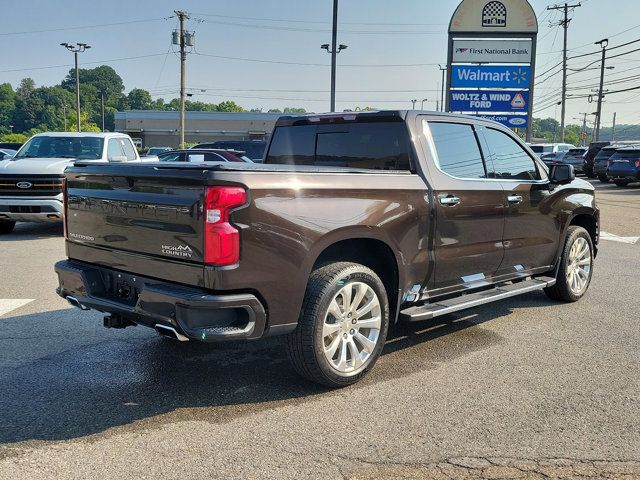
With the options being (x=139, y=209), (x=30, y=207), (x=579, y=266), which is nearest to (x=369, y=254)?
(x=139, y=209)

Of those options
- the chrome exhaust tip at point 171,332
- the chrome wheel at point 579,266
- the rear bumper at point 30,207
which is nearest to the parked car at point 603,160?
the chrome wheel at point 579,266

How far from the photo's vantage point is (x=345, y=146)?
5129mm

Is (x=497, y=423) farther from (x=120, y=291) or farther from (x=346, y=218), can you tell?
(x=120, y=291)

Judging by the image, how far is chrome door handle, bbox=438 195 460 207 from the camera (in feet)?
15.5

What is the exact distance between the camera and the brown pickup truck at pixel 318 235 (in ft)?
11.6

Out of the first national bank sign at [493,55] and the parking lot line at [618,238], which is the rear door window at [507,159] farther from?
the first national bank sign at [493,55]

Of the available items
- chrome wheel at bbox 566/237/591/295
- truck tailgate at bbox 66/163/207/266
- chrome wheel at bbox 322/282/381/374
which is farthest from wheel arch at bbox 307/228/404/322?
chrome wheel at bbox 566/237/591/295

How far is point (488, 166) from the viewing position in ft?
17.7

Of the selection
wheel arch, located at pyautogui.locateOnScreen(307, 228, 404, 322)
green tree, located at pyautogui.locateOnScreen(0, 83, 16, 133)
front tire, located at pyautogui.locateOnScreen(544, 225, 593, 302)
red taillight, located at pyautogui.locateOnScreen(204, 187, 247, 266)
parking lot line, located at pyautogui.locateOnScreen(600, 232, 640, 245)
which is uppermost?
green tree, located at pyautogui.locateOnScreen(0, 83, 16, 133)

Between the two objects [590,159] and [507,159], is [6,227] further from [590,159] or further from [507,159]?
[590,159]

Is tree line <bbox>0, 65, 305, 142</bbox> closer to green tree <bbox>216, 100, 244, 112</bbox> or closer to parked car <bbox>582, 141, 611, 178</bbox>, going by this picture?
green tree <bbox>216, 100, 244, 112</bbox>

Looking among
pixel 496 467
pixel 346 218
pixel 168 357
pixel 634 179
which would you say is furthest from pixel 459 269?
pixel 634 179

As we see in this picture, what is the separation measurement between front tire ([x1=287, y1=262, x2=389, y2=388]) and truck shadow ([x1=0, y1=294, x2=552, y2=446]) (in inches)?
7.3

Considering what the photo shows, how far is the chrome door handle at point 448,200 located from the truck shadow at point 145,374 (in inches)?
47.4
